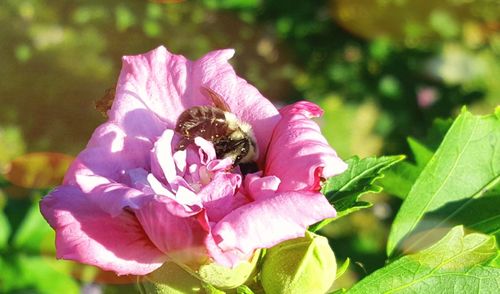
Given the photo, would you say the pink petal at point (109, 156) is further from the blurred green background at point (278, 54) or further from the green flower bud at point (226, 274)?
the blurred green background at point (278, 54)

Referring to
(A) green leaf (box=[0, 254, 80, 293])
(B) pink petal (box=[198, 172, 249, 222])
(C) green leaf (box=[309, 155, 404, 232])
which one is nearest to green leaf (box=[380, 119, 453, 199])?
(C) green leaf (box=[309, 155, 404, 232])

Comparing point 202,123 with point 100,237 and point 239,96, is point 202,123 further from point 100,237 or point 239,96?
point 100,237

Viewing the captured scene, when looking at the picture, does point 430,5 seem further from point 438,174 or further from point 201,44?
point 438,174


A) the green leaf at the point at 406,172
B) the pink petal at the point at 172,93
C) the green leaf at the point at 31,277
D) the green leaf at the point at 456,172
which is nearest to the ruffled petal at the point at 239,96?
the pink petal at the point at 172,93

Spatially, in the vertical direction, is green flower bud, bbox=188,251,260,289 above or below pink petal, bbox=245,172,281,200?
below

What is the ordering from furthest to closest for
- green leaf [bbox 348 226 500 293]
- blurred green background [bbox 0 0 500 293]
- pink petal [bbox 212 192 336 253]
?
1. blurred green background [bbox 0 0 500 293]
2. green leaf [bbox 348 226 500 293]
3. pink petal [bbox 212 192 336 253]

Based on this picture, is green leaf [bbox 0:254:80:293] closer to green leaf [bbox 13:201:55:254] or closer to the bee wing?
green leaf [bbox 13:201:55:254]

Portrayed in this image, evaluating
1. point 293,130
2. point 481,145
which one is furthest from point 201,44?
point 293,130
